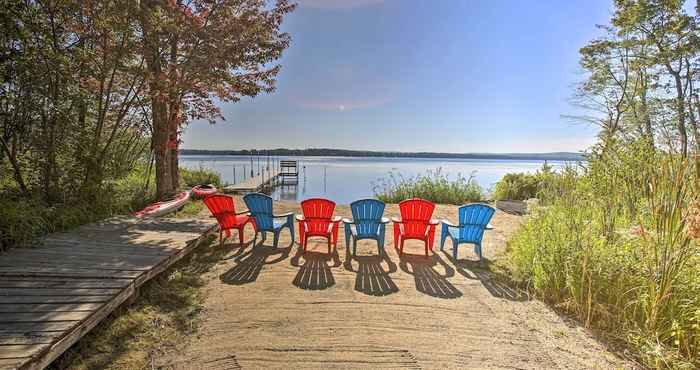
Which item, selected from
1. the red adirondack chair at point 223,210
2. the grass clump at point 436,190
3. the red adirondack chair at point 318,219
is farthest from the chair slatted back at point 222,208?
the grass clump at point 436,190

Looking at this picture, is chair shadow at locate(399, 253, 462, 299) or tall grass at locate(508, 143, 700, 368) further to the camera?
chair shadow at locate(399, 253, 462, 299)

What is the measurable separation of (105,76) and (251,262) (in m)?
3.98

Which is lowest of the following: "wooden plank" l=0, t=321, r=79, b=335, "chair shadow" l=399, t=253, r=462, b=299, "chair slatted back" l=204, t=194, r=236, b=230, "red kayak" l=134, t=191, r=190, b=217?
"chair shadow" l=399, t=253, r=462, b=299

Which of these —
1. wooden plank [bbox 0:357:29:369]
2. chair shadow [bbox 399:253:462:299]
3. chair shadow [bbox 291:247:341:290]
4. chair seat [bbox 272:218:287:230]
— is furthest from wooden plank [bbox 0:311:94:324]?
chair shadow [bbox 399:253:462:299]

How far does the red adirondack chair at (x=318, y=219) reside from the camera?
442 cm

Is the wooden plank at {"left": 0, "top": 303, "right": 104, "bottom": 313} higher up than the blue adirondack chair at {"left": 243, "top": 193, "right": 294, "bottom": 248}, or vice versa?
the blue adirondack chair at {"left": 243, "top": 193, "right": 294, "bottom": 248}

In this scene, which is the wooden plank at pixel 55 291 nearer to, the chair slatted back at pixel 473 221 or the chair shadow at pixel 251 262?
the chair shadow at pixel 251 262

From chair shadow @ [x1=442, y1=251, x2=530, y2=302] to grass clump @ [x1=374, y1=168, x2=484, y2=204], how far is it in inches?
223

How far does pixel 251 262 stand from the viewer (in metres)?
4.07

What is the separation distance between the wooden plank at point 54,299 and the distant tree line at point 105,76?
10.2ft

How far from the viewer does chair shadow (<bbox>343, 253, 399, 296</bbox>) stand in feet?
10.9

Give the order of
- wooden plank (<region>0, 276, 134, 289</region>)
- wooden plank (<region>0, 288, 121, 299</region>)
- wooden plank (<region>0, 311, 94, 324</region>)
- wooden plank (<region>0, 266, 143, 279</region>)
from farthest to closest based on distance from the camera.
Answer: wooden plank (<region>0, 266, 143, 279</region>) → wooden plank (<region>0, 276, 134, 289</region>) → wooden plank (<region>0, 288, 121, 299</region>) → wooden plank (<region>0, 311, 94, 324</region>)

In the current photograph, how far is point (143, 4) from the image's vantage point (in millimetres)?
5305

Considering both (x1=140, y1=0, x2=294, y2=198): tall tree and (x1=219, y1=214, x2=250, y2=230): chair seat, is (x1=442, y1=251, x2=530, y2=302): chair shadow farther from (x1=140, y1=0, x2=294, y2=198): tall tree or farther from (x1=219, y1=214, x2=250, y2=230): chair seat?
(x1=140, y1=0, x2=294, y2=198): tall tree
